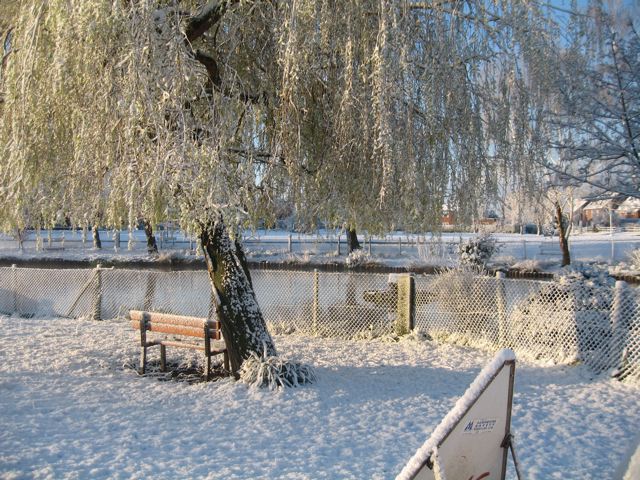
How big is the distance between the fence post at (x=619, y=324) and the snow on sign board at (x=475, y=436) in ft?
17.8

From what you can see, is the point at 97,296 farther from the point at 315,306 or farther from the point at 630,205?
the point at 630,205

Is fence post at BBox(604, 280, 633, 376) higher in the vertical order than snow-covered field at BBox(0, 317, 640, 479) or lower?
higher

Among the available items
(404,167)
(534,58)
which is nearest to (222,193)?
(404,167)

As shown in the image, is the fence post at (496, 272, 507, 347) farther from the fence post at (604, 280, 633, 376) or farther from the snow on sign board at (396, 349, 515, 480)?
the snow on sign board at (396, 349, 515, 480)

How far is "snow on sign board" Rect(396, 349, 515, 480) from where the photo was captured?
2.84m

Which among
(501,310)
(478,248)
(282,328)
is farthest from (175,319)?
(478,248)

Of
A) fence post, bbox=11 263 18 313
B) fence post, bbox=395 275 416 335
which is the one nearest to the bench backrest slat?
→ fence post, bbox=395 275 416 335

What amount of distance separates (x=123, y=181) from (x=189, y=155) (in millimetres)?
850

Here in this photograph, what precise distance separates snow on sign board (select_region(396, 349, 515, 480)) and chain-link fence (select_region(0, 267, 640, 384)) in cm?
539

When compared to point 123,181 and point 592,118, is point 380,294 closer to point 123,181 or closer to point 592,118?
point 592,118

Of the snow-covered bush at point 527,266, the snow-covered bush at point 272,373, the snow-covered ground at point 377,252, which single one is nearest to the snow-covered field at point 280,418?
the snow-covered bush at point 272,373

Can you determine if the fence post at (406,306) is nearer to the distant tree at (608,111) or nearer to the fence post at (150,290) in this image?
the distant tree at (608,111)

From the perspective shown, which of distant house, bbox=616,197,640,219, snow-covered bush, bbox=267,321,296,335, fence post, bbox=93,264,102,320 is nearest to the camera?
snow-covered bush, bbox=267,321,296,335

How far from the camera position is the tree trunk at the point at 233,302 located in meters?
7.56
